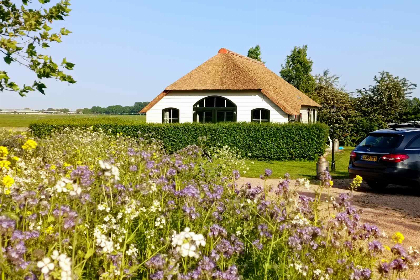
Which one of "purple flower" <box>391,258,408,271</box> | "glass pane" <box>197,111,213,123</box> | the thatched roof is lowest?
"purple flower" <box>391,258,408,271</box>

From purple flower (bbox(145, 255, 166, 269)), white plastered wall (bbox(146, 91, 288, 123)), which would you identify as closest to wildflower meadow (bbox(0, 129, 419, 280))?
purple flower (bbox(145, 255, 166, 269))

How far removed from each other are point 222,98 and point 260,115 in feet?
9.13

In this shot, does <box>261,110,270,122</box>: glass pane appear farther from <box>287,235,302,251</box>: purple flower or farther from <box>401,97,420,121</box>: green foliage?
<box>287,235,302,251</box>: purple flower

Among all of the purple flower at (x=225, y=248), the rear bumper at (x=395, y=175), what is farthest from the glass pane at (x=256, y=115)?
the purple flower at (x=225, y=248)

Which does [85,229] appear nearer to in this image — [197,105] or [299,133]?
[299,133]

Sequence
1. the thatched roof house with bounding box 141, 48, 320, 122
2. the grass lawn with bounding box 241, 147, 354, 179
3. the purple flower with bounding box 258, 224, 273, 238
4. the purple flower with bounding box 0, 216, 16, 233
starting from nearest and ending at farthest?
the purple flower with bounding box 0, 216, 16, 233 < the purple flower with bounding box 258, 224, 273, 238 < the grass lawn with bounding box 241, 147, 354, 179 < the thatched roof house with bounding box 141, 48, 320, 122

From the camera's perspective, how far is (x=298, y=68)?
161ft

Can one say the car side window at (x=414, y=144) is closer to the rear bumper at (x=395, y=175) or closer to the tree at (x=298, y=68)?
the rear bumper at (x=395, y=175)

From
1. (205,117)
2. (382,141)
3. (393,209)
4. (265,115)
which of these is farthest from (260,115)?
(393,209)

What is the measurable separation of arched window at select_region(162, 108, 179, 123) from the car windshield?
17824 mm

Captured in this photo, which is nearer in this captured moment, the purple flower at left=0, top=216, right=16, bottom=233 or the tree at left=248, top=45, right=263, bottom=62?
the purple flower at left=0, top=216, right=16, bottom=233

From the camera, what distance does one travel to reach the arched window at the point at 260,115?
27062 mm

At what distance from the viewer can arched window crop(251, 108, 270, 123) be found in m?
27.1

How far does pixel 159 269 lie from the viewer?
3.62 meters
